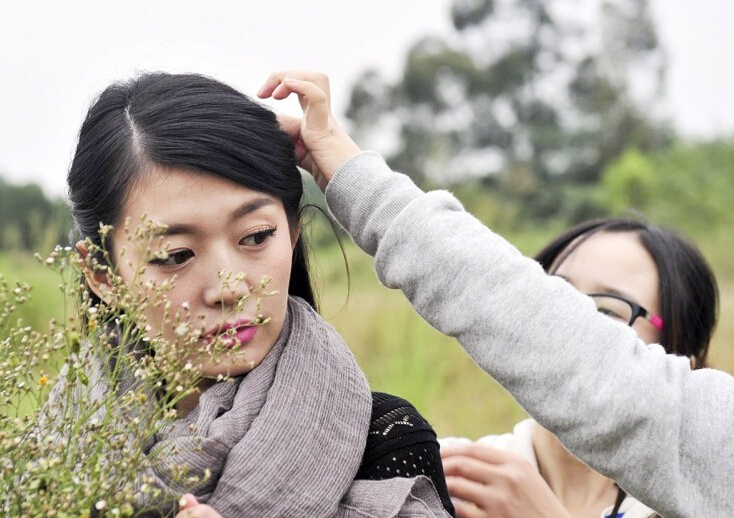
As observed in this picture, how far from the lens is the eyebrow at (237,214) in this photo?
6.08 feet

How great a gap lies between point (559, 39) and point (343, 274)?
32.4 m

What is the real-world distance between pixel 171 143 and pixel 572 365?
949 mm

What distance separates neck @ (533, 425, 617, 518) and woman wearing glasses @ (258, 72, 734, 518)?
1.08 meters

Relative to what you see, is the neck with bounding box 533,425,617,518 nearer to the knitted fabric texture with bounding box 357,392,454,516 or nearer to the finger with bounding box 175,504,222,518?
the knitted fabric texture with bounding box 357,392,454,516

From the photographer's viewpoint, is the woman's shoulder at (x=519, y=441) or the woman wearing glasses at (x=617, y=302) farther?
the woman's shoulder at (x=519, y=441)

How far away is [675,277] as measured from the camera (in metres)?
2.88

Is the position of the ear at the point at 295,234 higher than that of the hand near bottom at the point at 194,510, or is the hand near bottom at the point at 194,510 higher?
the ear at the point at 295,234

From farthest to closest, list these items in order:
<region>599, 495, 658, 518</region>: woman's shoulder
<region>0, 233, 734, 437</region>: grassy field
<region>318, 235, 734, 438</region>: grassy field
Result: 1. <region>318, 235, 734, 438</region>: grassy field
2. <region>0, 233, 734, 437</region>: grassy field
3. <region>599, 495, 658, 518</region>: woman's shoulder

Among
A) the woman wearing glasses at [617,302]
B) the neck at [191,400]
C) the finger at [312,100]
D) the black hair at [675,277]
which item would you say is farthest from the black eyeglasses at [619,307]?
the neck at [191,400]

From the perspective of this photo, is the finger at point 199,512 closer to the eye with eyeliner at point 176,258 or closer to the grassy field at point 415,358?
the eye with eyeliner at point 176,258

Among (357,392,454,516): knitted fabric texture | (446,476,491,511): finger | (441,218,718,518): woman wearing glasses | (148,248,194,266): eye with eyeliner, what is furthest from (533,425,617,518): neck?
(148,248,194,266): eye with eyeliner

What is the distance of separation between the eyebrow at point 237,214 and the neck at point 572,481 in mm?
1275

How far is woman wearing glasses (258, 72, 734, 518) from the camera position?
1623 millimetres

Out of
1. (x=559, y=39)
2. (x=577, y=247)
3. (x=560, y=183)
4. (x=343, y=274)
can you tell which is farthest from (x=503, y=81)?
(x=577, y=247)
